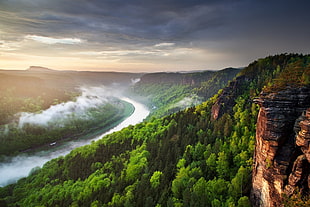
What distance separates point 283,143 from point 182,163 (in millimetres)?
26823

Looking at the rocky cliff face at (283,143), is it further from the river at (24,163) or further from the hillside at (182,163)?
the river at (24,163)

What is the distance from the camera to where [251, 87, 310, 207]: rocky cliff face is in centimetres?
2069

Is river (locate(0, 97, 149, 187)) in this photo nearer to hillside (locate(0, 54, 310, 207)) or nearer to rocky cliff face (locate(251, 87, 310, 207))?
hillside (locate(0, 54, 310, 207))

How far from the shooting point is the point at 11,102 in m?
170

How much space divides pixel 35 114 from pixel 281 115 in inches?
7204

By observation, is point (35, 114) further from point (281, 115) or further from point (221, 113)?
point (281, 115)

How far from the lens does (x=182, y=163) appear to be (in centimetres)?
4631

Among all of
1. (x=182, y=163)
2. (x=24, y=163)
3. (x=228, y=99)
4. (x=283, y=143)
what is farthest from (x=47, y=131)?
(x=283, y=143)

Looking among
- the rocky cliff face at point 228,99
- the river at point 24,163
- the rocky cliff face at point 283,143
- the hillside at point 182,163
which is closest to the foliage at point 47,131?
the river at point 24,163

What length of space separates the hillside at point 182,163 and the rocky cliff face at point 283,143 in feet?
1.20

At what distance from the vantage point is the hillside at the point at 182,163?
3291 centimetres

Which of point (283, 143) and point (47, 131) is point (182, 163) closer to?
point (283, 143)

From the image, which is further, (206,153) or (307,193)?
(206,153)

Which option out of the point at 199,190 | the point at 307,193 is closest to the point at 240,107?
the point at 199,190
